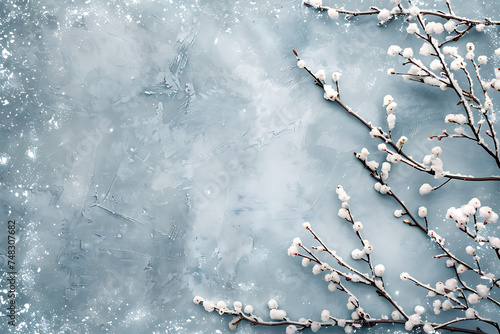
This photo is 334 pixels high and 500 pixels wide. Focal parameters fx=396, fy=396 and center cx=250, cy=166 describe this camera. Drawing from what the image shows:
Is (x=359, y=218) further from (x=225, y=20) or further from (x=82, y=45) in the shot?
(x=82, y=45)

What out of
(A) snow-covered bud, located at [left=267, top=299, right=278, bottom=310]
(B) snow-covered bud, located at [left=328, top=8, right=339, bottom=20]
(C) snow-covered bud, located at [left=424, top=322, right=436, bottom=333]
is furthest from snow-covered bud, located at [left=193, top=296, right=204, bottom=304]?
(B) snow-covered bud, located at [left=328, top=8, right=339, bottom=20]

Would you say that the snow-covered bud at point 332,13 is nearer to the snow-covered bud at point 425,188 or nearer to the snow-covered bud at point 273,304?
the snow-covered bud at point 425,188

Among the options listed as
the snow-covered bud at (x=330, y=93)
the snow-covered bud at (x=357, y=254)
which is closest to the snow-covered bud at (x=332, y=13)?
the snow-covered bud at (x=330, y=93)

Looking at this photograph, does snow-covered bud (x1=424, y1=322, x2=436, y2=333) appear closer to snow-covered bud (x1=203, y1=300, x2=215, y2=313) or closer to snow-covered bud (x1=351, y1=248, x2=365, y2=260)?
snow-covered bud (x1=351, y1=248, x2=365, y2=260)

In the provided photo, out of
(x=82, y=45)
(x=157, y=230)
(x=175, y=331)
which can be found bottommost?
(x=175, y=331)

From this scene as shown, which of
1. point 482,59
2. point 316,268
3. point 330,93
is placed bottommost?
point 316,268

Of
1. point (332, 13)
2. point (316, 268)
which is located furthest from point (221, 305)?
point (332, 13)

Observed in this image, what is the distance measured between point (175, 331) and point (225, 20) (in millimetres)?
1011

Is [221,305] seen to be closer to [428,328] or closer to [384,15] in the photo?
[428,328]

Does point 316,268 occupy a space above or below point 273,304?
above

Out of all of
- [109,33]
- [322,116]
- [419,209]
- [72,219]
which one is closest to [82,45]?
[109,33]

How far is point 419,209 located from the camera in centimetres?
121

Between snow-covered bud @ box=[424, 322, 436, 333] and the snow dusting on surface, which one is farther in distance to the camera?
the snow dusting on surface

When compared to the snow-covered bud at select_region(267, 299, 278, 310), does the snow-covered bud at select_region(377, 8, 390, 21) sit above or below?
above
